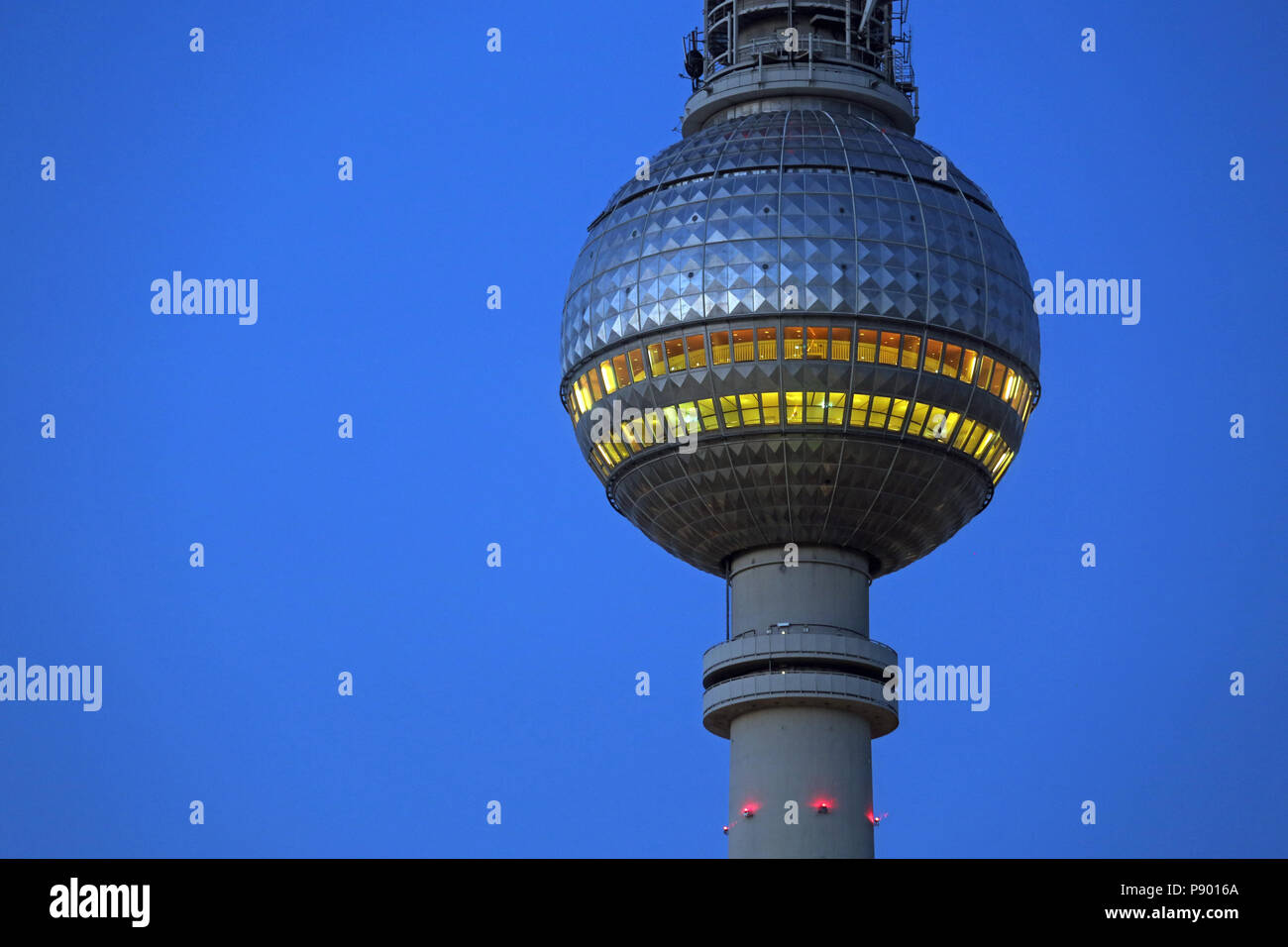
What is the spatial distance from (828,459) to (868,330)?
5238mm

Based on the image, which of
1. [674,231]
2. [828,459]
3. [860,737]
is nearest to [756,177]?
[674,231]

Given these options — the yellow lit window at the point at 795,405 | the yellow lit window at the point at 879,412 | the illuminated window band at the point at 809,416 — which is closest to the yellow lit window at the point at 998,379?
the illuminated window band at the point at 809,416

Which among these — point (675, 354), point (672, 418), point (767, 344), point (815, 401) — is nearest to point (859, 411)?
point (815, 401)

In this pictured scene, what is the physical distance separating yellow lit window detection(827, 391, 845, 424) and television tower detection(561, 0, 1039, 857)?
0.25ft

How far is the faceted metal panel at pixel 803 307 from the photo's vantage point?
8662cm

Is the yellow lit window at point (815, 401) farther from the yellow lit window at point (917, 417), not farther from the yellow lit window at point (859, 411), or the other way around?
the yellow lit window at point (917, 417)

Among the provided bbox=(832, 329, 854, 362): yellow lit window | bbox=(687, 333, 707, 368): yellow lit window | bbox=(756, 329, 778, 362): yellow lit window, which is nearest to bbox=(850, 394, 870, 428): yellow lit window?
bbox=(832, 329, 854, 362): yellow lit window

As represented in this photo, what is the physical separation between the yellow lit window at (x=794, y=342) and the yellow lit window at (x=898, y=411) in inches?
165

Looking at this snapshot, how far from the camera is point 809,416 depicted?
86.4 metres

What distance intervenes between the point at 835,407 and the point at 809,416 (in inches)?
41.5

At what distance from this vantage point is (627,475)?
299ft

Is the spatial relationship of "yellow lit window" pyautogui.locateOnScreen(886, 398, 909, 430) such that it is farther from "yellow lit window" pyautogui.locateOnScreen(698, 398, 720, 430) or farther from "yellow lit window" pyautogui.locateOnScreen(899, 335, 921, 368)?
"yellow lit window" pyautogui.locateOnScreen(698, 398, 720, 430)

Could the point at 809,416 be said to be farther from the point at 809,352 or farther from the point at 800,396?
the point at 809,352
